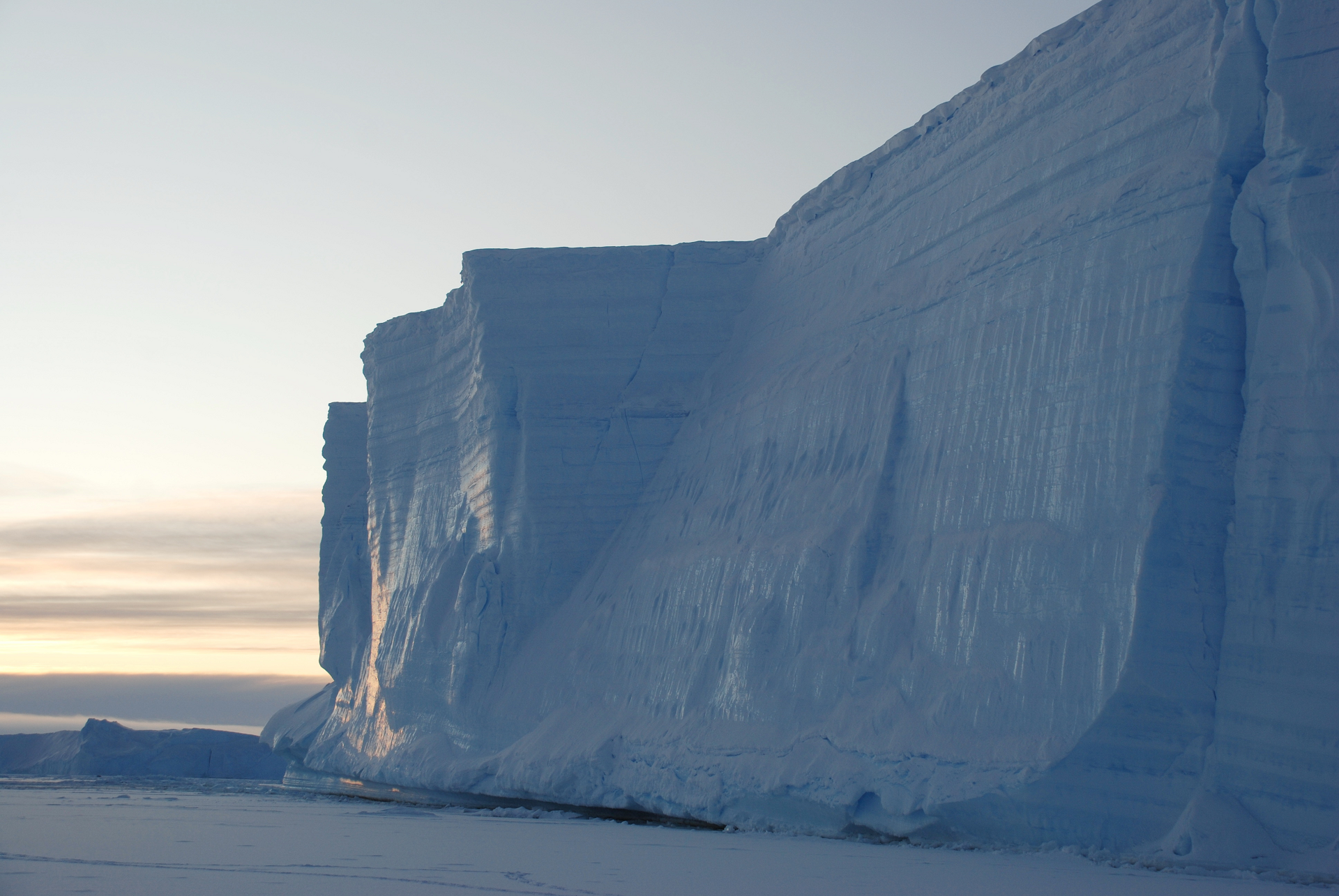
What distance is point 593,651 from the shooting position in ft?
51.4

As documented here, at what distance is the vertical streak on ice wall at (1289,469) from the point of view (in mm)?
7605

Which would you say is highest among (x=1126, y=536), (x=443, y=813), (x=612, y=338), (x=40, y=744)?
(x=612, y=338)

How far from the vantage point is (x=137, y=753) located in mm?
28875

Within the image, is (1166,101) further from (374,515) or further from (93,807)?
(374,515)

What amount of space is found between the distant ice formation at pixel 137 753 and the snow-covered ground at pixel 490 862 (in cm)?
1816

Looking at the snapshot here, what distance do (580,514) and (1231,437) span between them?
35.6ft

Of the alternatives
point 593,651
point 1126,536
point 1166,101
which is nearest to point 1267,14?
point 1166,101

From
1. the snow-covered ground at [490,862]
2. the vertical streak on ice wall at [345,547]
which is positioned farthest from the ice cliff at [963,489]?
the vertical streak on ice wall at [345,547]

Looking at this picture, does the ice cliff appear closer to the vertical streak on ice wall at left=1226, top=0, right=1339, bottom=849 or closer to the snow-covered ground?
the vertical streak on ice wall at left=1226, top=0, right=1339, bottom=849

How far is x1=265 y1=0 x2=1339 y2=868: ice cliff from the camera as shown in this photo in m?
8.24

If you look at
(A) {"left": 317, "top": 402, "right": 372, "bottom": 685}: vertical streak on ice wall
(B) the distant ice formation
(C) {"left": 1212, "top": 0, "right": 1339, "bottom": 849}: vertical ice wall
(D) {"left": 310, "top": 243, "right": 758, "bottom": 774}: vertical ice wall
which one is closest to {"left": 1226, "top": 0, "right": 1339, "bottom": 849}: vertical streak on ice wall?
(C) {"left": 1212, "top": 0, "right": 1339, "bottom": 849}: vertical ice wall

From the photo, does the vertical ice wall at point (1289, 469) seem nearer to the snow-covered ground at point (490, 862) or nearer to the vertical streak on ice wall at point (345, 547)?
the snow-covered ground at point (490, 862)

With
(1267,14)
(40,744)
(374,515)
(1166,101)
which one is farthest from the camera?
(40,744)

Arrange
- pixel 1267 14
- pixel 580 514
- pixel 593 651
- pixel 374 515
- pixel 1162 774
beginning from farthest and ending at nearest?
pixel 374 515 → pixel 580 514 → pixel 593 651 → pixel 1267 14 → pixel 1162 774
